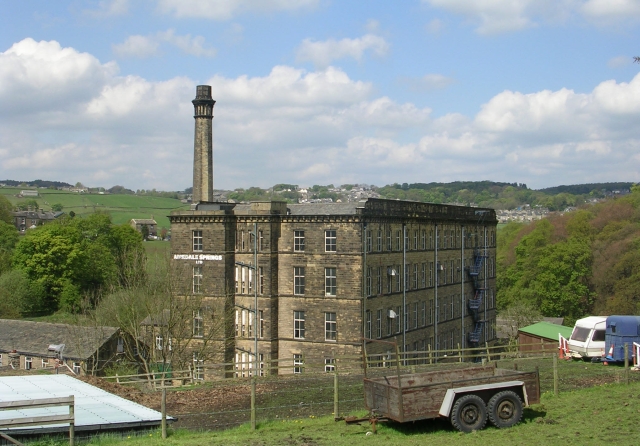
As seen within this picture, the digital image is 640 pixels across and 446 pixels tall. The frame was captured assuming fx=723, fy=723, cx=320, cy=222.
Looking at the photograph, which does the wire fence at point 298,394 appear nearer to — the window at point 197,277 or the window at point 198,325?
the window at point 198,325

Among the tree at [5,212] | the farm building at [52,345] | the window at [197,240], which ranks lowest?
the farm building at [52,345]

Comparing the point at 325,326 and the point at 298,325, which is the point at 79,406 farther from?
the point at 298,325

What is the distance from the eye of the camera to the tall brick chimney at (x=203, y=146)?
5791 cm

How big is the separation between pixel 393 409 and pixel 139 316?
33.8 meters

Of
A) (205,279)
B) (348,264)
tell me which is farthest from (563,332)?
(205,279)

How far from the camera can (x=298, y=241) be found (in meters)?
43.0

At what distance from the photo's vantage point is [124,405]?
19.6 meters

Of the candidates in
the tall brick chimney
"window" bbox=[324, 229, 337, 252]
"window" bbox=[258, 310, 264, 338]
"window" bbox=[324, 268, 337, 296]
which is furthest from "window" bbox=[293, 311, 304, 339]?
the tall brick chimney

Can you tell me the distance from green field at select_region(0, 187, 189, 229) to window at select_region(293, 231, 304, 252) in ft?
336

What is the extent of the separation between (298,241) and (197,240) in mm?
6457

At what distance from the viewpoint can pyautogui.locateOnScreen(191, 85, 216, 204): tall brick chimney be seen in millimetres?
57906

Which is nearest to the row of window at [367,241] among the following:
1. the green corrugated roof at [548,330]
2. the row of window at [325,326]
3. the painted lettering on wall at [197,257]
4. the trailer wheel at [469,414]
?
the painted lettering on wall at [197,257]

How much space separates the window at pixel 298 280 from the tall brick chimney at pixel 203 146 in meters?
17.7

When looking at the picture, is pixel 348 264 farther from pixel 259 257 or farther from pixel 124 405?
pixel 124 405
